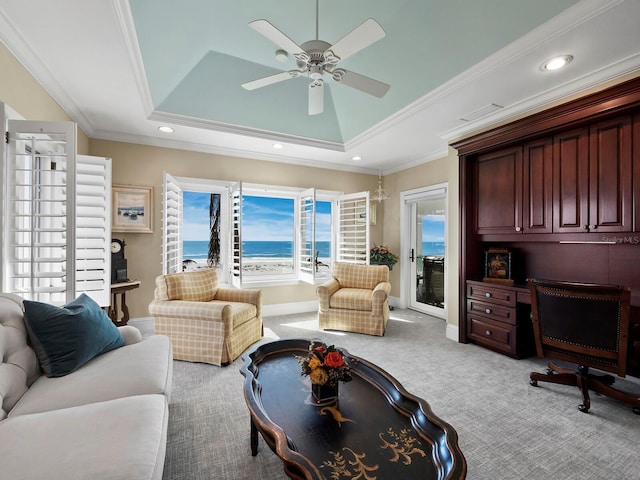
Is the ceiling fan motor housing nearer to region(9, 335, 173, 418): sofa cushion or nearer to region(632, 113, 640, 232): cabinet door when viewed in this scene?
region(9, 335, 173, 418): sofa cushion

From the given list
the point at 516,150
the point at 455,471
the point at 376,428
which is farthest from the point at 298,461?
the point at 516,150

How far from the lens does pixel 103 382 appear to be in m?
1.63

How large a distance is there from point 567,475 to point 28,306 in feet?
10.4

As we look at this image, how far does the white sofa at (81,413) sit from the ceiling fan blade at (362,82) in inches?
91.2

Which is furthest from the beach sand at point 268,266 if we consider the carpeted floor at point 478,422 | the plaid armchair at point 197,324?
the carpeted floor at point 478,422

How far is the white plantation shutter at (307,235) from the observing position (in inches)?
185

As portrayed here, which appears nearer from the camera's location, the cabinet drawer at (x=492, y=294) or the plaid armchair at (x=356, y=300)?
the cabinet drawer at (x=492, y=294)

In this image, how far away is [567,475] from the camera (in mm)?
1634

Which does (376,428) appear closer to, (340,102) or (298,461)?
(298,461)

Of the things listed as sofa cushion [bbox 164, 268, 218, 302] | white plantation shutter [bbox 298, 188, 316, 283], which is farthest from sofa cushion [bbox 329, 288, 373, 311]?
sofa cushion [bbox 164, 268, 218, 302]

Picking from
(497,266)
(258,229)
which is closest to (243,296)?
(258,229)

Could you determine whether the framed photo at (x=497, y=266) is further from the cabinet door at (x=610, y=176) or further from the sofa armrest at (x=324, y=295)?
the sofa armrest at (x=324, y=295)

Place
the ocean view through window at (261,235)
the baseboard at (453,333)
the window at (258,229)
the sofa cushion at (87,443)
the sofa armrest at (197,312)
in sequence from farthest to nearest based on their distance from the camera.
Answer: the ocean view through window at (261,235)
the window at (258,229)
the baseboard at (453,333)
the sofa armrest at (197,312)
the sofa cushion at (87,443)

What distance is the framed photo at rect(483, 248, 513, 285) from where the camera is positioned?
3479 millimetres
